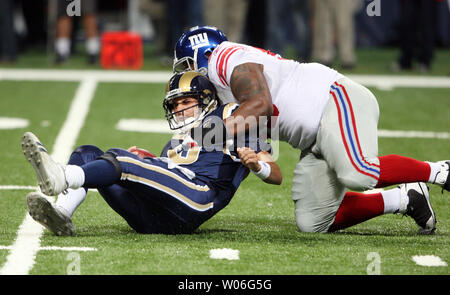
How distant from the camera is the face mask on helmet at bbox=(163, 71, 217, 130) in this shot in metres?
3.81

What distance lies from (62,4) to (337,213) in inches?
Answer: 277

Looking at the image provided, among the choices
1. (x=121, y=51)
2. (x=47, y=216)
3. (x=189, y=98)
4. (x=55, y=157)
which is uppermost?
(x=189, y=98)

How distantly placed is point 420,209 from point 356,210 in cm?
29

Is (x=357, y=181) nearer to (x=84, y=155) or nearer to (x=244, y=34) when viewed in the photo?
(x=84, y=155)

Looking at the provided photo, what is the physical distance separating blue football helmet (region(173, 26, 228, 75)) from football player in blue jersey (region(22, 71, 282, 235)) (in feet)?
0.61

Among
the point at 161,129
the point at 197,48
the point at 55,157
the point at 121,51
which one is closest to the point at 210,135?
the point at 197,48

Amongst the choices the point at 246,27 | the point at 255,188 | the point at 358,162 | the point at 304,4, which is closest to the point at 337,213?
the point at 358,162

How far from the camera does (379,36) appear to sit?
540 inches

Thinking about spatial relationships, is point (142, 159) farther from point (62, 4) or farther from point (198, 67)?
point (62, 4)

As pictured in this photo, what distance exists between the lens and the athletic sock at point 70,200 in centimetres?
370

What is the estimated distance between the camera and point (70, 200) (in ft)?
12.2

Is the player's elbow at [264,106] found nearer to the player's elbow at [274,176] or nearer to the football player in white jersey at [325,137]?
the football player in white jersey at [325,137]

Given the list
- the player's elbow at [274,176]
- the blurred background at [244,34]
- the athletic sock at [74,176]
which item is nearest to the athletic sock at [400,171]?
the player's elbow at [274,176]

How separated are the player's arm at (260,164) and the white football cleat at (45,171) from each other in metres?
0.72
